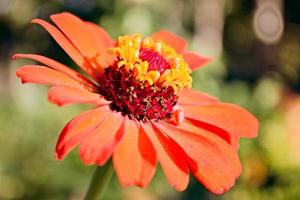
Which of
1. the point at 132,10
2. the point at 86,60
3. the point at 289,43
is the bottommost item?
the point at 289,43

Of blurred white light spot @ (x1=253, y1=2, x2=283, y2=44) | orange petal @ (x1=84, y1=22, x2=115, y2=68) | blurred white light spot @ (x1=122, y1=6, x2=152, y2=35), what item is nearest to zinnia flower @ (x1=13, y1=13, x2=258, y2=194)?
orange petal @ (x1=84, y1=22, x2=115, y2=68)

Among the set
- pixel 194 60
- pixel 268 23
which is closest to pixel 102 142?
pixel 194 60

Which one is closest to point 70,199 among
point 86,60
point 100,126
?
point 86,60

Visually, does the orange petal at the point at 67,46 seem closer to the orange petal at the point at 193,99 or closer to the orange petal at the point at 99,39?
the orange petal at the point at 99,39

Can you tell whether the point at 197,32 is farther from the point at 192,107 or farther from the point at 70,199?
the point at 192,107

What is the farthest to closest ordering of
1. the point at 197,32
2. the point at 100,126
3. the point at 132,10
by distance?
1. the point at 197,32
2. the point at 132,10
3. the point at 100,126

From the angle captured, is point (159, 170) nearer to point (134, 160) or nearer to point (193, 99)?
point (193, 99)
